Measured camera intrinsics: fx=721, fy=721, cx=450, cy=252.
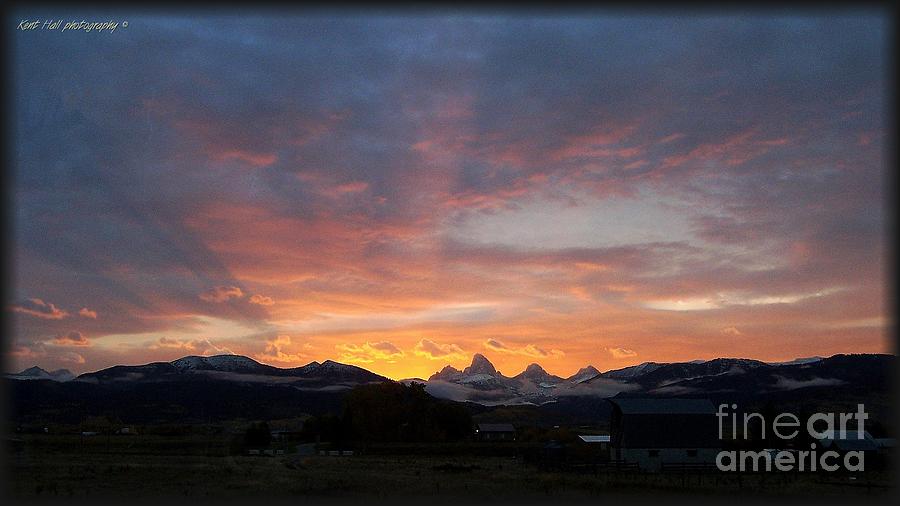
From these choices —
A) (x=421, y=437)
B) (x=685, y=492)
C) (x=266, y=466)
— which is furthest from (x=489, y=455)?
(x=685, y=492)

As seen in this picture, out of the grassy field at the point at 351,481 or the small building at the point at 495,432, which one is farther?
the small building at the point at 495,432

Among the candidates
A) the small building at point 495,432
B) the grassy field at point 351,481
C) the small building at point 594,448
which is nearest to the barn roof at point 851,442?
the grassy field at point 351,481

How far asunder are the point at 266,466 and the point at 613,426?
111 ft

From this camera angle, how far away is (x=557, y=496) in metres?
38.4

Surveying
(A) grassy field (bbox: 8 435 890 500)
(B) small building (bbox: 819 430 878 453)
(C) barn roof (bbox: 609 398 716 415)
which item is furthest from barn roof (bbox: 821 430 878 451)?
(C) barn roof (bbox: 609 398 716 415)

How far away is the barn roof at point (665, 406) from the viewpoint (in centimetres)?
6738

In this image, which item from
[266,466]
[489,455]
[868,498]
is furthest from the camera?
[489,455]

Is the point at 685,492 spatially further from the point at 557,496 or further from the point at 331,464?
the point at 331,464

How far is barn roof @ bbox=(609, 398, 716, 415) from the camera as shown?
221 ft

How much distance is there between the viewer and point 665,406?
6844 centimetres

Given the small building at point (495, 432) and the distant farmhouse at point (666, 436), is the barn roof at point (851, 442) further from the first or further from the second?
the small building at point (495, 432)

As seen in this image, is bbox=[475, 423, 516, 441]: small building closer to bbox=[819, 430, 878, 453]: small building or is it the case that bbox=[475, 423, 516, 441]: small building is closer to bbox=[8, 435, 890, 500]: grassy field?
bbox=[819, 430, 878, 453]: small building

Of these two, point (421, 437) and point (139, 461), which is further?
point (421, 437)

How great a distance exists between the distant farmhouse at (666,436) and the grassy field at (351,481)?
9344 mm
